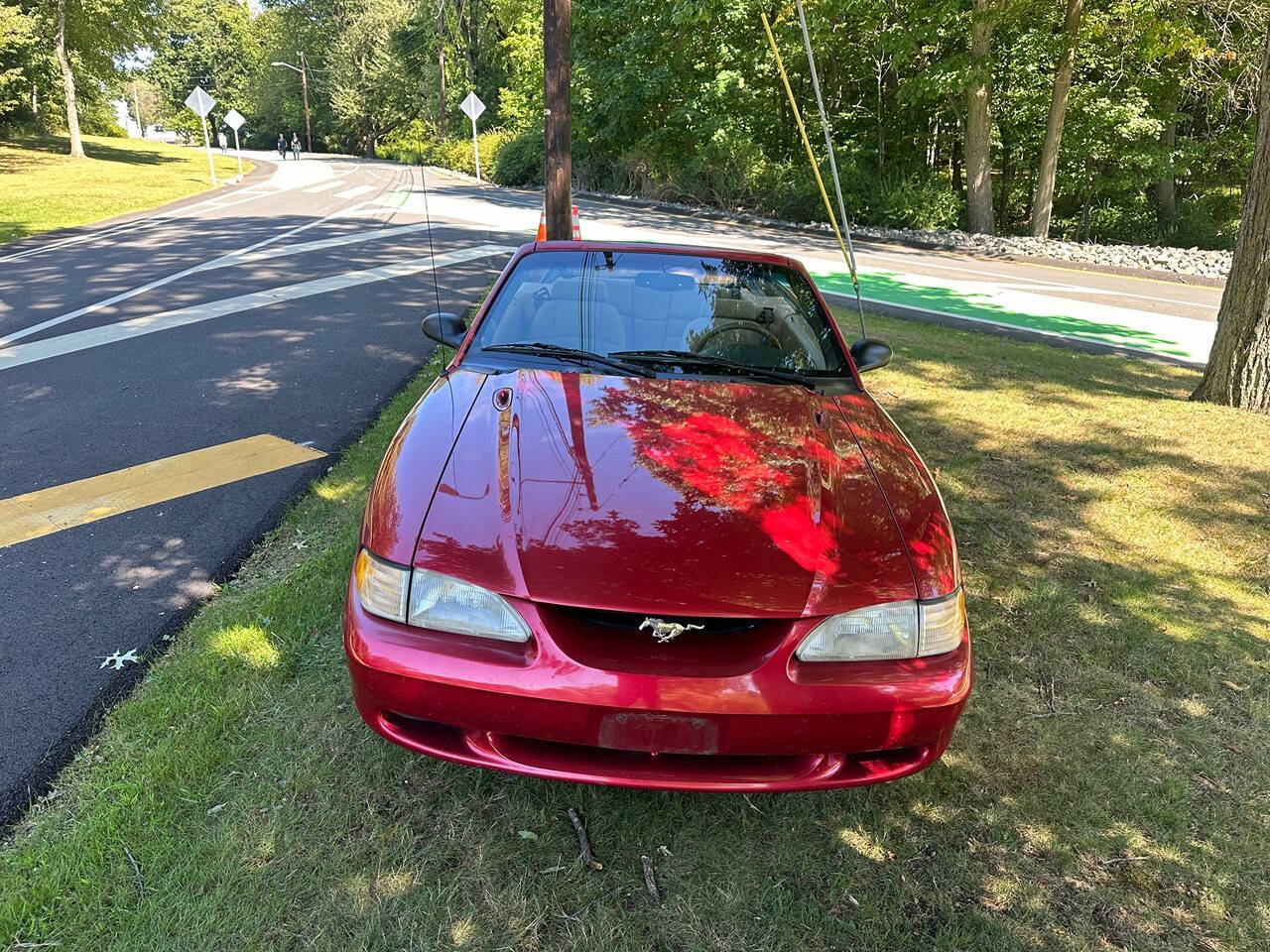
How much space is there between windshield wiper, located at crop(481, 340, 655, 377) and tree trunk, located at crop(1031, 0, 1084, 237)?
61.0ft

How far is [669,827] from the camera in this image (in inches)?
90.4

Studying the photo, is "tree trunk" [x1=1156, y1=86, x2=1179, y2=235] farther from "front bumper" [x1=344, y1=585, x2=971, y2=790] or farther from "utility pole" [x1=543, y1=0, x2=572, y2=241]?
"front bumper" [x1=344, y1=585, x2=971, y2=790]

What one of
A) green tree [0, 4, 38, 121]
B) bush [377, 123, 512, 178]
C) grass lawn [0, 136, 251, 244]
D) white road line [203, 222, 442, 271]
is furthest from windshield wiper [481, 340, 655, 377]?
bush [377, 123, 512, 178]

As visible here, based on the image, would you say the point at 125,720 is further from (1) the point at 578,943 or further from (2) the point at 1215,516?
(2) the point at 1215,516

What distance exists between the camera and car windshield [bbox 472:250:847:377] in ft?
10.7

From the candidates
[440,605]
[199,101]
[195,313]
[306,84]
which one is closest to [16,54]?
[199,101]

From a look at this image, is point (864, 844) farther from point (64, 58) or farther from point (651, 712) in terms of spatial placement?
point (64, 58)

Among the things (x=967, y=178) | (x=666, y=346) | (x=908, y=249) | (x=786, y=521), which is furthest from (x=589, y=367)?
(x=967, y=178)

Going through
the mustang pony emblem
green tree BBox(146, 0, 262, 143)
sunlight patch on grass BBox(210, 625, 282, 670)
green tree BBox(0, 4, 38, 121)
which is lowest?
sunlight patch on grass BBox(210, 625, 282, 670)

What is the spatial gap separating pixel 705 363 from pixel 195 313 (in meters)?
7.77

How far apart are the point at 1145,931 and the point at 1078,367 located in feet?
22.3

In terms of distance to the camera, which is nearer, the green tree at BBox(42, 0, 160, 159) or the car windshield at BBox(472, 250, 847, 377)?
the car windshield at BBox(472, 250, 847, 377)

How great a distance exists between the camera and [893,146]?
2398 cm

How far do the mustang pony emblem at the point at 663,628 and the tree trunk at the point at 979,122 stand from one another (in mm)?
19077
